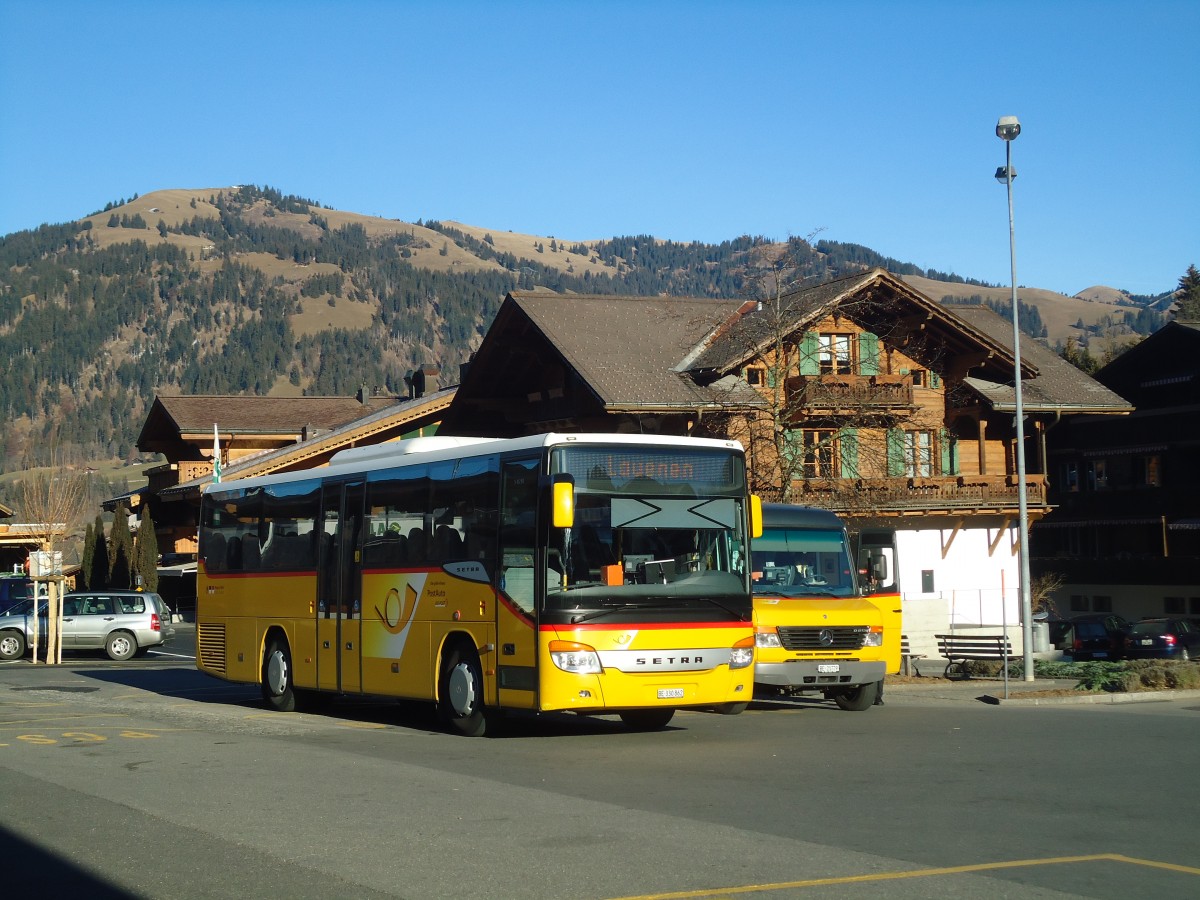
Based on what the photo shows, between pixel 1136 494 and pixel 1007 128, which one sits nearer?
pixel 1007 128

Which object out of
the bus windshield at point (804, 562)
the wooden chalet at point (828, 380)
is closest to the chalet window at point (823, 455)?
the wooden chalet at point (828, 380)

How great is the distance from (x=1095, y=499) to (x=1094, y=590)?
12.8 feet

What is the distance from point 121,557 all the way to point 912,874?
60353 millimetres

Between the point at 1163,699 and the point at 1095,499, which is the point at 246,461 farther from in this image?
the point at 1163,699

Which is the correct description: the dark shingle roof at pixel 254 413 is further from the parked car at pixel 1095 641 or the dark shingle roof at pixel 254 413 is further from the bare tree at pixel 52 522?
the parked car at pixel 1095 641

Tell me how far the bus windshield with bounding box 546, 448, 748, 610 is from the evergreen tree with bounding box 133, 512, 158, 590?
48.1 metres

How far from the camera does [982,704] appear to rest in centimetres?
2212

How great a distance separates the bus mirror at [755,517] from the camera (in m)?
16.3

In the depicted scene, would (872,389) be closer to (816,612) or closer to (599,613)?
(816,612)

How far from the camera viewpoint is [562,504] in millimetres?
14547

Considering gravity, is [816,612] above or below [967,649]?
above

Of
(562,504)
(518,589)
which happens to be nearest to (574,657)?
(518,589)

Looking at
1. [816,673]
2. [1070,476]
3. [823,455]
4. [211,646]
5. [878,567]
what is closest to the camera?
[816,673]

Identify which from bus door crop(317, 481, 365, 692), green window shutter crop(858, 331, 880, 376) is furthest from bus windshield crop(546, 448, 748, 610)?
green window shutter crop(858, 331, 880, 376)
